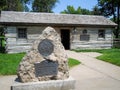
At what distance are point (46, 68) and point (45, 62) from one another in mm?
189

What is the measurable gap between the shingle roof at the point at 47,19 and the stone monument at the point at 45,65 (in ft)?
40.2

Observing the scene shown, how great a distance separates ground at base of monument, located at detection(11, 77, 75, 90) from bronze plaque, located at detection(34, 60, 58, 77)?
0.26 metres

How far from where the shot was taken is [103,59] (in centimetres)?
1398

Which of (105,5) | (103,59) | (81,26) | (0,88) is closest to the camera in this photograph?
(0,88)

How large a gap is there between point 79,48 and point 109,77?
494 inches

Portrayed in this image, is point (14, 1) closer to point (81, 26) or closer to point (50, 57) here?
point (81, 26)

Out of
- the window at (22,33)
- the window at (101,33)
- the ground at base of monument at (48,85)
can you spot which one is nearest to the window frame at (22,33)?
the window at (22,33)

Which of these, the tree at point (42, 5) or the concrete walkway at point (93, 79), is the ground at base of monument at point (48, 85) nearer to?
the concrete walkway at point (93, 79)

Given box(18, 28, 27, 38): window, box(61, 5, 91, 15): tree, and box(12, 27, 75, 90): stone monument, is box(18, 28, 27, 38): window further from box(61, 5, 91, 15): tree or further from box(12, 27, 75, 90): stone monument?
box(61, 5, 91, 15): tree

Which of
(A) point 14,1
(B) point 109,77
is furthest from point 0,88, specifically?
(A) point 14,1

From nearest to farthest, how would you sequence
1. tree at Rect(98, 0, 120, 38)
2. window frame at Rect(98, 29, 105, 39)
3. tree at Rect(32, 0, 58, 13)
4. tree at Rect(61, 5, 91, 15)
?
window frame at Rect(98, 29, 105, 39)
tree at Rect(98, 0, 120, 38)
tree at Rect(32, 0, 58, 13)
tree at Rect(61, 5, 91, 15)

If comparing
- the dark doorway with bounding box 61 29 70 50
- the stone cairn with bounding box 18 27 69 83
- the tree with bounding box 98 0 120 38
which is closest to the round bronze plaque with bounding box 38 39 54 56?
the stone cairn with bounding box 18 27 69 83

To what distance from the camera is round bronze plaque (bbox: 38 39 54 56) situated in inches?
265

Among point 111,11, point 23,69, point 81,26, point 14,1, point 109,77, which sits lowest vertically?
point 109,77
